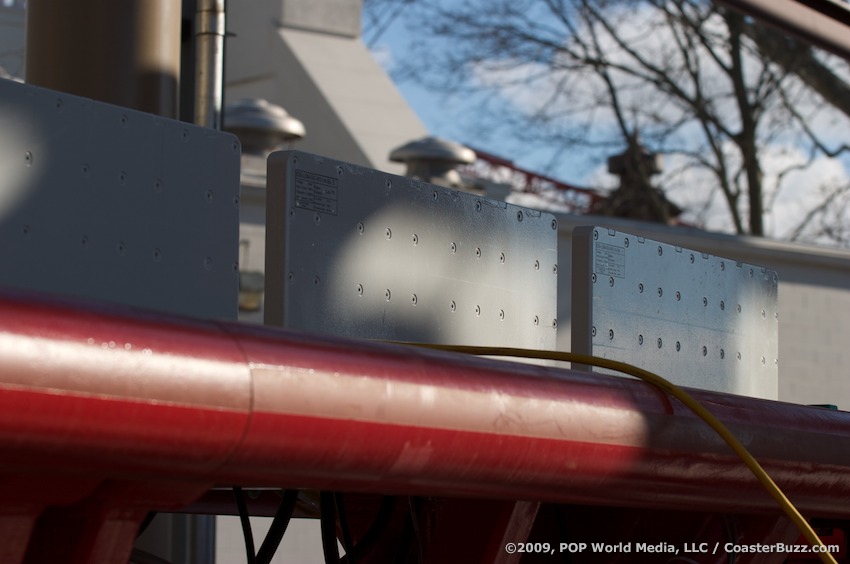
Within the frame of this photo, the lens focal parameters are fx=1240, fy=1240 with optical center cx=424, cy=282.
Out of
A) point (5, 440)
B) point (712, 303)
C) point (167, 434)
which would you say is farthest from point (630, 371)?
point (712, 303)

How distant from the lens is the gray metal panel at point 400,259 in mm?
2584

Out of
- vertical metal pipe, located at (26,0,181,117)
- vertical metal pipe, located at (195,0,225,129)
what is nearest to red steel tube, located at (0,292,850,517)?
vertical metal pipe, located at (26,0,181,117)

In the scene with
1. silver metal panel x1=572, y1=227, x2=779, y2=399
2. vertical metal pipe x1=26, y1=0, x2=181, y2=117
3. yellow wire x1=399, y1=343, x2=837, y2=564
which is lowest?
yellow wire x1=399, y1=343, x2=837, y2=564

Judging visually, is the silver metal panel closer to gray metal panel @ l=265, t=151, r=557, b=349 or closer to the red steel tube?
gray metal panel @ l=265, t=151, r=557, b=349

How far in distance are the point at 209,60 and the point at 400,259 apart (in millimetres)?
2358

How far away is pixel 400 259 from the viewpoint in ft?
9.21

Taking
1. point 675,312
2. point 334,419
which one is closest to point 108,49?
point 675,312

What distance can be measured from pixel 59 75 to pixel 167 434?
8.93ft

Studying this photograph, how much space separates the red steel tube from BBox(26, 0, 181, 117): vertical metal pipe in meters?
2.24

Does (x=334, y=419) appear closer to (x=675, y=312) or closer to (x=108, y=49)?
(x=675, y=312)

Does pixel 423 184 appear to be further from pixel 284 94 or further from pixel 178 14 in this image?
pixel 284 94

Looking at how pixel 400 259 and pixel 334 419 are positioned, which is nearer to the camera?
pixel 334 419

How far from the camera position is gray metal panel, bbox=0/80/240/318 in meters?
2.29

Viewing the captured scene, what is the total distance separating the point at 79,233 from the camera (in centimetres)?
Answer: 239
